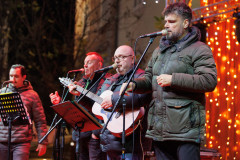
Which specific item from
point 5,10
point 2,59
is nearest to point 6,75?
point 2,59

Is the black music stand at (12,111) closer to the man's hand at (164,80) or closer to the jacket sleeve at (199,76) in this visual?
the man's hand at (164,80)

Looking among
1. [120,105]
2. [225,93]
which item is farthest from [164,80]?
[225,93]

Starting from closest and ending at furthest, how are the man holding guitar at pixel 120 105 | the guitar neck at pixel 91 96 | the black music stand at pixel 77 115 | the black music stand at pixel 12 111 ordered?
1. the black music stand at pixel 77 115
2. the man holding guitar at pixel 120 105
3. the guitar neck at pixel 91 96
4. the black music stand at pixel 12 111

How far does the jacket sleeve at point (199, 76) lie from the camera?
11.2ft

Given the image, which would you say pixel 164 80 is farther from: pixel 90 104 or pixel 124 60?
pixel 90 104

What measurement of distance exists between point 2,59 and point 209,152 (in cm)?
1038

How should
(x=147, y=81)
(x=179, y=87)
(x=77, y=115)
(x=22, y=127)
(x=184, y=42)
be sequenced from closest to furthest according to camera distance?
(x=179, y=87) < (x=184, y=42) < (x=147, y=81) < (x=77, y=115) < (x=22, y=127)

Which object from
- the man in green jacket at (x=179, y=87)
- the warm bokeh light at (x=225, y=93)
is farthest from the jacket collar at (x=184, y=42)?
the warm bokeh light at (x=225, y=93)

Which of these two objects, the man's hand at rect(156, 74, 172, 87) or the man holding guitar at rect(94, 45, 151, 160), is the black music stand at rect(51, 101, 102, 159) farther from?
the man's hand at rect(156, 74, 172, 87)

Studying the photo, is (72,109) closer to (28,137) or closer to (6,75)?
(28,137)

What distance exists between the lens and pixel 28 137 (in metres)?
5.98

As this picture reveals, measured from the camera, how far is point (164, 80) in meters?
3.46

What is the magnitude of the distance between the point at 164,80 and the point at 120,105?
46.2 inches

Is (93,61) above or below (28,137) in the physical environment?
above
